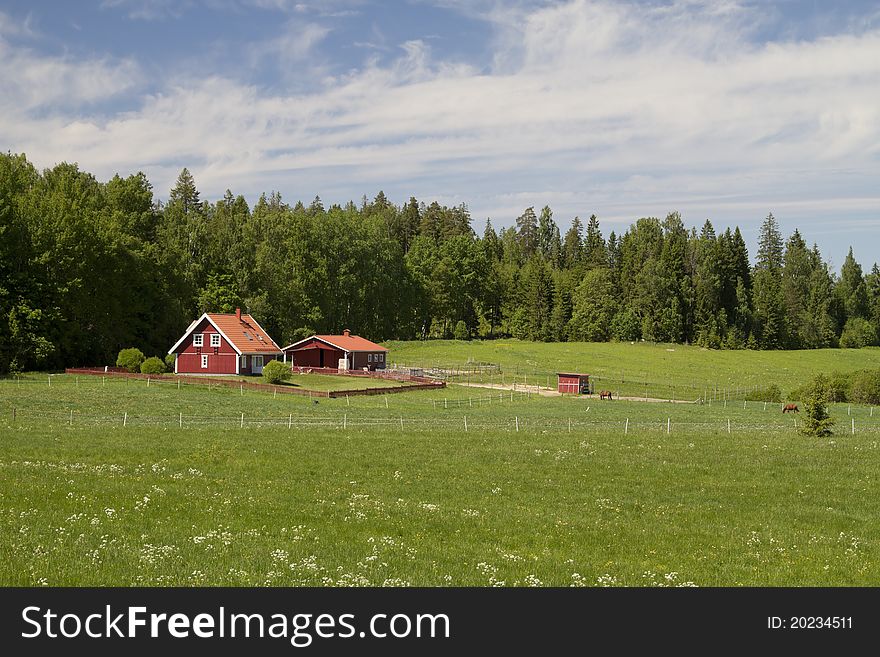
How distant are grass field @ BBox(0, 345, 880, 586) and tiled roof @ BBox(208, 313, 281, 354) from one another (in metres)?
38.1

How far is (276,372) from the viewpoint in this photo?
7769 cm

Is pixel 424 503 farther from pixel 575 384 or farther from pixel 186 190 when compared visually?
pixel 186 190

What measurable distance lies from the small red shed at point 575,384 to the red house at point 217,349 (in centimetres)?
3116

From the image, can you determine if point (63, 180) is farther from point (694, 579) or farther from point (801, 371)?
point (801, 371)

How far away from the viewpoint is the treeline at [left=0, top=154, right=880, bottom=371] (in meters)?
85.2

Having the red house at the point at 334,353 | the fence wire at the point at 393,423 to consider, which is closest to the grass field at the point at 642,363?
the red house at the point at 334,353

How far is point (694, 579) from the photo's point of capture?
15.9 m

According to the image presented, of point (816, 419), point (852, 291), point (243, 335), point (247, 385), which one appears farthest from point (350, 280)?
point (852, 291)

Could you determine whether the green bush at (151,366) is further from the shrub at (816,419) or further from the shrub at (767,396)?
the shrub at (816,419)

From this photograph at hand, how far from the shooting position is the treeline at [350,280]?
85.2 m

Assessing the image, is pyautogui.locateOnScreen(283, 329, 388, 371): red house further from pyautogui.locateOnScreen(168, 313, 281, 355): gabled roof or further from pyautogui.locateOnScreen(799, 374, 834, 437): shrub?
pyautogui.locateOnScreen(799, 374, 834, 437): shrub

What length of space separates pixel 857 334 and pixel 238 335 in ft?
422
